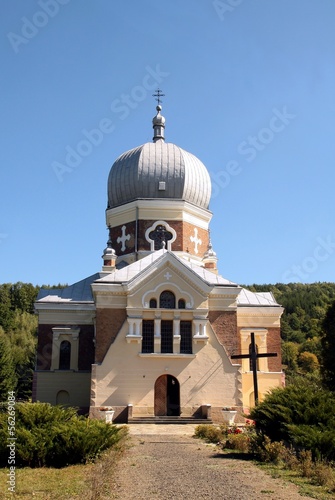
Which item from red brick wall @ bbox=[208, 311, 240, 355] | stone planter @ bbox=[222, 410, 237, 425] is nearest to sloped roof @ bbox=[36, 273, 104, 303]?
red brick wall @ bbox=[208, 311, 240, 355]

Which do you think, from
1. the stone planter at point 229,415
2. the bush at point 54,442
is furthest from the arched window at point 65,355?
the bush at point 54,442

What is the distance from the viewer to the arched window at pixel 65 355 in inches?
1142

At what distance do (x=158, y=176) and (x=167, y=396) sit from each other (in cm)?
1444

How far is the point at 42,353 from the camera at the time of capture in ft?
95.3

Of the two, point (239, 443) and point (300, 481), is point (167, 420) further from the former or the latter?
point (300, 481)

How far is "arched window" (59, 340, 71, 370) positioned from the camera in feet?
95.2

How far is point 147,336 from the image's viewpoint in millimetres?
25859

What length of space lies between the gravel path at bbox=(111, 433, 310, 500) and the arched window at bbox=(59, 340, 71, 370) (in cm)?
1489

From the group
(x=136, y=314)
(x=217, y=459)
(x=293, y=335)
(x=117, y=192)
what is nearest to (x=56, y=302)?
(x=136, y=314)

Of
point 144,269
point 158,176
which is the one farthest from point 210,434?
point 158,176

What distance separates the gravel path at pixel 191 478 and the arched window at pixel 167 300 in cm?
1181

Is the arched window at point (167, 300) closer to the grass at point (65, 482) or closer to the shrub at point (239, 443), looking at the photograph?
the shrub at point (239, 443)

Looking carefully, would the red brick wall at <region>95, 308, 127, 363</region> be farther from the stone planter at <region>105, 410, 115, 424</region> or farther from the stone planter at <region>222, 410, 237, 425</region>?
the stone planter at <region>222, 410, 237, 425</region>

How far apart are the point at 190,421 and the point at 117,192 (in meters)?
16.5
